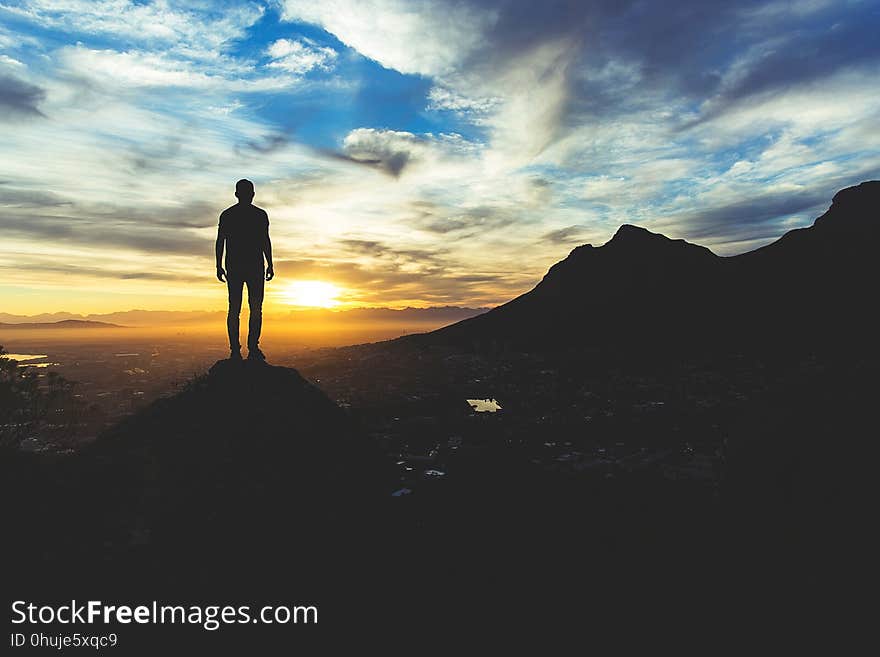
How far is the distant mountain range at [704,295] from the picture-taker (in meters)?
31.4

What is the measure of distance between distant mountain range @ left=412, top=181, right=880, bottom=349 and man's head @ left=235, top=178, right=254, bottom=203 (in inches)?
1161

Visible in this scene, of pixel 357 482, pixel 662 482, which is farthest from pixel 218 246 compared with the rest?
pixel 662 482

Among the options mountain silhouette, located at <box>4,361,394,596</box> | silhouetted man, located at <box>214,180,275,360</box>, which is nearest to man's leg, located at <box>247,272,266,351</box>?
silhouetted man, located at <box>214,180,275,360</box>

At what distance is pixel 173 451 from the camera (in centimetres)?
673

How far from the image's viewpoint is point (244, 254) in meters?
8.19

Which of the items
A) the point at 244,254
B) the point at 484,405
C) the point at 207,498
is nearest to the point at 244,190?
the point at 244,254

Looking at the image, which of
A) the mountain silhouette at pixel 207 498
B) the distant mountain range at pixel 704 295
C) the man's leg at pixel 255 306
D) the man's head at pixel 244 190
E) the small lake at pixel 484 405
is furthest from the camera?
the distant mountain range at pixel 704 295

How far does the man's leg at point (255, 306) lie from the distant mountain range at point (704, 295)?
28.8 m

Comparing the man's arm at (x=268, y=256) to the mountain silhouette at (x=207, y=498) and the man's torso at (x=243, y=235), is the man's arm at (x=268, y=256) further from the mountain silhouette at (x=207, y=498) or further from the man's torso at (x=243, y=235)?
the mountain silhouette at (x=207, y=498)

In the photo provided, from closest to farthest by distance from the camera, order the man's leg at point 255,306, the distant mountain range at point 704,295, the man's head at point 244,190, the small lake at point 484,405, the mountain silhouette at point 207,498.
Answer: the mountain silhouette at point 207,498, the man's head at point 244,190, the man's leg at point 255,306, the small lake at point 484,405, the distant mountain range at point 704,295

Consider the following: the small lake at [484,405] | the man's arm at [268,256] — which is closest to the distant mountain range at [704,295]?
the small lake at [484,405]

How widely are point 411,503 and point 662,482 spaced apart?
5.31m

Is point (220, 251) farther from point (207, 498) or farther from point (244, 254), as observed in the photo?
point (207, 498)

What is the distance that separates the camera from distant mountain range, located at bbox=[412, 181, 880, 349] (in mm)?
31422
